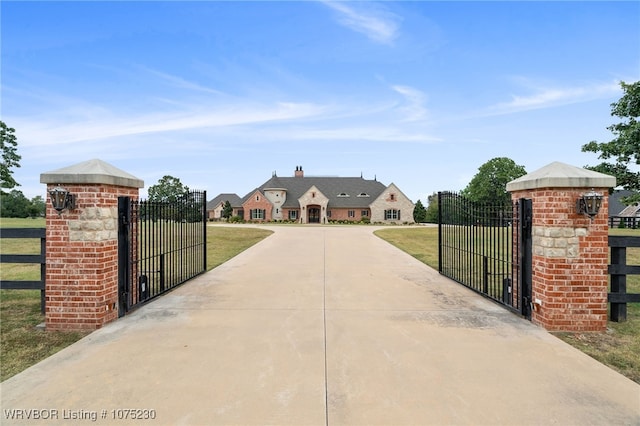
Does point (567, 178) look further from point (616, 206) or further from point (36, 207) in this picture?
point (36, 207)

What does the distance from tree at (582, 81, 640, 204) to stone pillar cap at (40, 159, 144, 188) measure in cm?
2059

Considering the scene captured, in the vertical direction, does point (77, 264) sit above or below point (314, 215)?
below

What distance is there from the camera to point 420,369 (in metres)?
3.40

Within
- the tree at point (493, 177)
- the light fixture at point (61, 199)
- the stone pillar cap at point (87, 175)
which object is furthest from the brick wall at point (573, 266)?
the tree at point (493, 177)

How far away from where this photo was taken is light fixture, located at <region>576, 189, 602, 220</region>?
4613mm

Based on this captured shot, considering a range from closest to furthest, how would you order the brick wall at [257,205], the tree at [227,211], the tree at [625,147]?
the tree at [625,147] → the brick wall at [257,205] → the tree at [227,211]

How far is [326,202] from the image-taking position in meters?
49.6

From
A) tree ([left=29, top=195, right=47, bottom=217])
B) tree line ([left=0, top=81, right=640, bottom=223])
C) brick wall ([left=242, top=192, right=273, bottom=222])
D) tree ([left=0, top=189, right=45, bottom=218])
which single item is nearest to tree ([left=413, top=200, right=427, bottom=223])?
tree line ([left=0, top=81, right=640, bottom=223])

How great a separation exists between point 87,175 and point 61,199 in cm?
51

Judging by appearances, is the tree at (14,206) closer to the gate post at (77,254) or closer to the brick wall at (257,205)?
the brick wall at (257,205)

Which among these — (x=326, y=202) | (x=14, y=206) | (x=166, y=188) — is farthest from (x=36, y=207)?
(x=326, y=202)

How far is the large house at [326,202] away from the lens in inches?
1921

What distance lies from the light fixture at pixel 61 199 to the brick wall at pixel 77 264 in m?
0.08

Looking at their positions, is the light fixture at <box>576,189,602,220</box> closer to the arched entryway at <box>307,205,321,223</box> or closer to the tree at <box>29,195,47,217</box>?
the arched entryway at <box>307,205,321,223</box>
